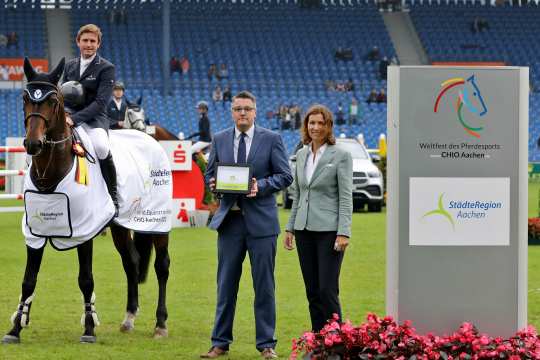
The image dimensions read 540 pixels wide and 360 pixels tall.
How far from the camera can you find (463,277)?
22.1 feet

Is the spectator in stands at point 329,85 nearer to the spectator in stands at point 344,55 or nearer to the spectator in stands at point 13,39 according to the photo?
the spectator in stands at point 344,55

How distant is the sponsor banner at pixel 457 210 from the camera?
21.8 ft

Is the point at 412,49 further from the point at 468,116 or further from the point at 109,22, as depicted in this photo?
the point at 468,116

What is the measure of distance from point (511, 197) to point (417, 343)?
3.57 feet

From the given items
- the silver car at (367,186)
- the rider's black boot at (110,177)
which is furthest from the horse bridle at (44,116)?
the silver car at (367,186)

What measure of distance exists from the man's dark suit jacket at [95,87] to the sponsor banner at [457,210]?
11.5 feet

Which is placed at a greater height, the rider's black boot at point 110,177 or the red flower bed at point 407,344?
the rider's black boot at point 110,177

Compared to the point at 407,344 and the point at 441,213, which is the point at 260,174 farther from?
the point at 407,344

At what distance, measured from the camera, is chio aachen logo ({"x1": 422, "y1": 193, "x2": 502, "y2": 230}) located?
21.9ft

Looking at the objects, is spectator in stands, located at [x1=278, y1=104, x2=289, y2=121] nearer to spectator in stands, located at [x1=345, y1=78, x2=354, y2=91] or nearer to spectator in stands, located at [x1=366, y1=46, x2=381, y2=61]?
spectator in stands, located at [x1=345, y1=78, x2=354, y2=91]

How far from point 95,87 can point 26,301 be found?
1.90 m

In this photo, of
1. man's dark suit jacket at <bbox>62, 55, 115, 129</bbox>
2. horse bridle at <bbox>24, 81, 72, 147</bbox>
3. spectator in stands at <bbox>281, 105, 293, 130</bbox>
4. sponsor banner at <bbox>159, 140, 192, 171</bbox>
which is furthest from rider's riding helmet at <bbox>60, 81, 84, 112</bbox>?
spectator in stands at <bbox>281, 105, 293, 130</bbox>

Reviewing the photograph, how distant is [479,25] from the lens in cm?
5428

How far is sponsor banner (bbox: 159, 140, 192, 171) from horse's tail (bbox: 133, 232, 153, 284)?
346 inches
